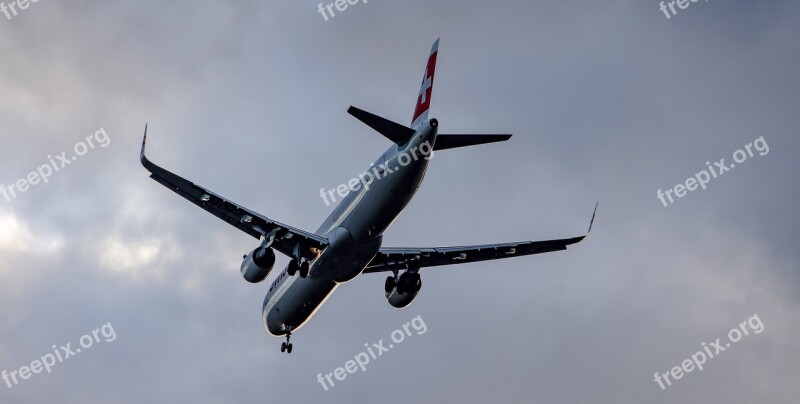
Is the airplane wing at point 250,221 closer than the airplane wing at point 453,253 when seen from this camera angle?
Yes

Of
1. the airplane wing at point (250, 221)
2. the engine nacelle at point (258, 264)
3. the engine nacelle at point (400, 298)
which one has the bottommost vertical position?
the engine nacelle at point (400, 298)

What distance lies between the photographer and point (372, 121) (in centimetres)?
3878

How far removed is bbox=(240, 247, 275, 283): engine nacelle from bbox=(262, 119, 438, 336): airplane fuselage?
7.12 ft

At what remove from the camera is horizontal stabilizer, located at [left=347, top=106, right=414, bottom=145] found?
38.4 m

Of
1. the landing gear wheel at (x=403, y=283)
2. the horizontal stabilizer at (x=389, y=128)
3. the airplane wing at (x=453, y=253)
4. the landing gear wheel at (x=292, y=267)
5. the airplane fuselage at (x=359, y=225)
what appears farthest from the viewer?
the airplane wing at (x=453, y=253)

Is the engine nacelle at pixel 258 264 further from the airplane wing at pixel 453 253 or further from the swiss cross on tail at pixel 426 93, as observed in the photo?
the swiss cross on tail at pixel 426 93

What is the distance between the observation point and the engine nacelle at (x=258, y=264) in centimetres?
4528

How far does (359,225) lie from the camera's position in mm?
42500

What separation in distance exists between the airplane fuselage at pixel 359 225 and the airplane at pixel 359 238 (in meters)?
0.04

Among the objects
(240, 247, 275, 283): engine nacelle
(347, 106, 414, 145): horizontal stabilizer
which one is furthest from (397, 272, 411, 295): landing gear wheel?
(347, 106, 414, 145): horizontal stabilizer

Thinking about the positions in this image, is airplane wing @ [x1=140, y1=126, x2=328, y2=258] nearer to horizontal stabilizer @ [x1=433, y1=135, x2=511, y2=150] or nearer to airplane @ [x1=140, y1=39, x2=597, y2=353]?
airplane @ [x1=140, y1=39, x2=597, y2=353]

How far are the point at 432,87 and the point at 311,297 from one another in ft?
43.6

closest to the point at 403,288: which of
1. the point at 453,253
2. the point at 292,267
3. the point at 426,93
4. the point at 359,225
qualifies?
the point at 453,253

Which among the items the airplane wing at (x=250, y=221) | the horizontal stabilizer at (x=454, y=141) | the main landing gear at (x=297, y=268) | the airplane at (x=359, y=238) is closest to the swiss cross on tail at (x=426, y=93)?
the airplane at (x=359, y=238)
